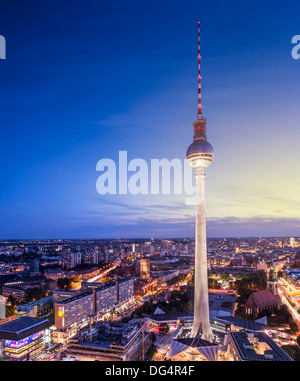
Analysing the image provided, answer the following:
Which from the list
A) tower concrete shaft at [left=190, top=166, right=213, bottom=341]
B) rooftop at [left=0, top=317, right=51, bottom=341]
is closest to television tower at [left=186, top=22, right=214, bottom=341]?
tower concrete shaft at [left=190, top=166, right=213, bottom=341]

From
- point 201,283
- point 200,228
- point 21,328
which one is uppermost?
point 200,228

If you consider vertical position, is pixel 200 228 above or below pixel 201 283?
above

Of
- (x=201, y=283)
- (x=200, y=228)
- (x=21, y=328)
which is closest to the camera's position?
(x=21, y=328)

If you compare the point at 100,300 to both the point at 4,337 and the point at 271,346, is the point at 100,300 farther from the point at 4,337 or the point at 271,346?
the point at 271,346

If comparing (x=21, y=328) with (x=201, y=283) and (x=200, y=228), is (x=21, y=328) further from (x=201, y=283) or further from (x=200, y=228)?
(x=200, y=228)

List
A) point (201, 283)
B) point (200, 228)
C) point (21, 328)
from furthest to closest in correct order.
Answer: point (200, 228) → point (201, 283) → point (21, 328)

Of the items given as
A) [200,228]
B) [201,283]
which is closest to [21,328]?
[201,283]
